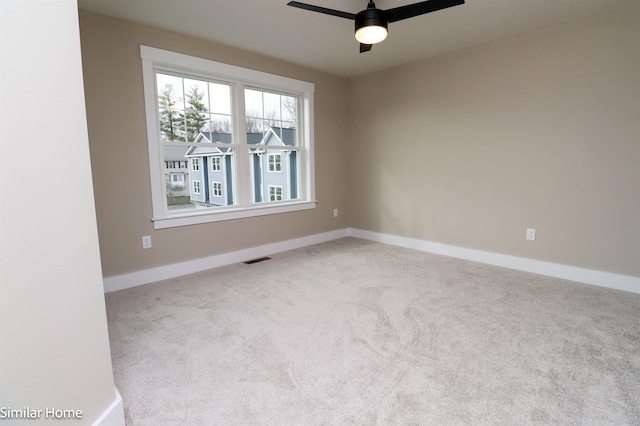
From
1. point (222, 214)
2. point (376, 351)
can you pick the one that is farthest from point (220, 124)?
point (376, 351)

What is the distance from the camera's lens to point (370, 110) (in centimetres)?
471

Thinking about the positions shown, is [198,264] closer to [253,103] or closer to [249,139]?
[249,139]

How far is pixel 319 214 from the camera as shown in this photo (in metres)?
4.79

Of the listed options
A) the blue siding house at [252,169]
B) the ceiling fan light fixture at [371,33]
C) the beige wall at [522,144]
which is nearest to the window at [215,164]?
the blue siding house at [252,169]

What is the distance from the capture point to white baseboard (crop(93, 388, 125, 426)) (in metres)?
1.29

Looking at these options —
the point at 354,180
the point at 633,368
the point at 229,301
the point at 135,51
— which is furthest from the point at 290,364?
the point at 354,180

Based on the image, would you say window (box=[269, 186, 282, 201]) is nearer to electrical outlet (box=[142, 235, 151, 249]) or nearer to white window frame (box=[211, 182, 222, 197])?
white window frame (box=[211, 182, 222, 197])

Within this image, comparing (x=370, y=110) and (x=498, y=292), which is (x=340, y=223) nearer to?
(x=370, y=110)

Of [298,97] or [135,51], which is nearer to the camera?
[135,51]

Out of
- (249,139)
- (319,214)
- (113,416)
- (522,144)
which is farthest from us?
(319,214)

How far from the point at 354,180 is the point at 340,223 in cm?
72

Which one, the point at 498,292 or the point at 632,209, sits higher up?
the point at 632,209

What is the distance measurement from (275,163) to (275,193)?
41cm

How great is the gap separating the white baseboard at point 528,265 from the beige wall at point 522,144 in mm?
63
